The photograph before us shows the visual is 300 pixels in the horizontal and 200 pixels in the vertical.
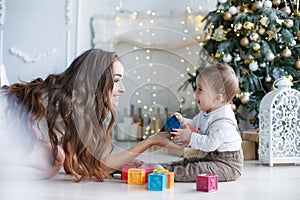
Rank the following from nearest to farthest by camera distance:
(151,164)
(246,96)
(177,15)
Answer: (151,164) → (246,96) → (177,15)

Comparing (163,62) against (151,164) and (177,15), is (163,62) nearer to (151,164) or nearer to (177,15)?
(151,164)

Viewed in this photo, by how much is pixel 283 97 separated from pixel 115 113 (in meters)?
1.21

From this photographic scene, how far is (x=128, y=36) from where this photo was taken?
7.29ft

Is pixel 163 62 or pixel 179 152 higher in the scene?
pixel 163 62

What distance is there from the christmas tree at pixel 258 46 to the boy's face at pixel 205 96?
4.10ft

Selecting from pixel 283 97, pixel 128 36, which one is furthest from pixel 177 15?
pixel 128 36

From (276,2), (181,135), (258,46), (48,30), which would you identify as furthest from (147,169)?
(48,30)

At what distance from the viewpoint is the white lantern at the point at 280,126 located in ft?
9.41

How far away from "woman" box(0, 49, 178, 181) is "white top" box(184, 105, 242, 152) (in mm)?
130

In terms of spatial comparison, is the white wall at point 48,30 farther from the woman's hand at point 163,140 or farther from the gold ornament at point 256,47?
the woman's hand at point 163,140

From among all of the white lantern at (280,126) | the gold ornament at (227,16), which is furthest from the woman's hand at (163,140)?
the gold ornament at (227,16)

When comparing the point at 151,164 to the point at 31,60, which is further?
the point at 31,60

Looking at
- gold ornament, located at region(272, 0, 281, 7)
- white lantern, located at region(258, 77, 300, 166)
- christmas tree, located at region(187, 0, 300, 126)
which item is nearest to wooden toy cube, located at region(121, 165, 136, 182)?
white lantern, located at region(258, 77, 300, 166)

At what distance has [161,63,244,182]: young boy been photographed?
6.82ft
